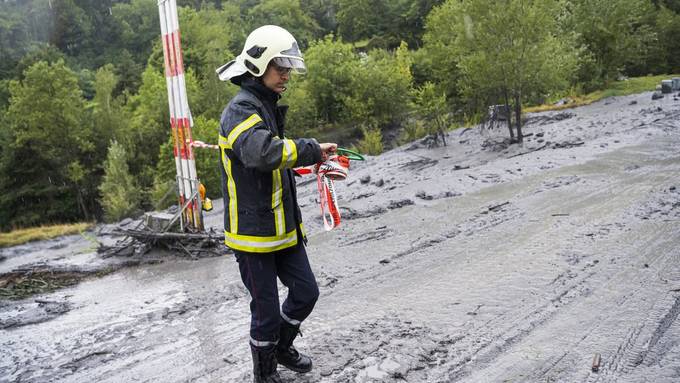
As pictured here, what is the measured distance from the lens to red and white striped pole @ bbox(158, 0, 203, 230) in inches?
282

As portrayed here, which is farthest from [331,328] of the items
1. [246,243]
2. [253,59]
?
[253,59]

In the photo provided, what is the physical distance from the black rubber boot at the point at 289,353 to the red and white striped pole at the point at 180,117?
427cm

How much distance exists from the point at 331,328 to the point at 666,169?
286 inches

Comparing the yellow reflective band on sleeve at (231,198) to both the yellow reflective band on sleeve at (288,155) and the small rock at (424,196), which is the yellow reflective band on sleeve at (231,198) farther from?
the small rock at (424,196)

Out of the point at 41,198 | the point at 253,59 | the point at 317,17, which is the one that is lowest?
the point at 41,198

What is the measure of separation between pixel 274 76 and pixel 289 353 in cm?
187

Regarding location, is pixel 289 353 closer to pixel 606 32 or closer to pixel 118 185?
pixel 118 185

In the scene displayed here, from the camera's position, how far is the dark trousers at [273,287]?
3363mm

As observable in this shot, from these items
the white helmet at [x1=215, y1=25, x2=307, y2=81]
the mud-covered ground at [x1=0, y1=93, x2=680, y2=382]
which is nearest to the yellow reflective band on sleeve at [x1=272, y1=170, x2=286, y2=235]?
the white helmet at [x1=215, y1=25, x2=307, y2=81]

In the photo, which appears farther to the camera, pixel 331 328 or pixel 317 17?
pixel 317 17

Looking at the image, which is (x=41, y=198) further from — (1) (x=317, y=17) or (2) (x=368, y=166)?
(1) (x=317, y=17)

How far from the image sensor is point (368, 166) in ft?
44.8

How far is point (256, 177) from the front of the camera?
323cm

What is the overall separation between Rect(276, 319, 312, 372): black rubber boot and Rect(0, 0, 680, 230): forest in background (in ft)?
19.9
